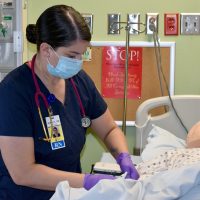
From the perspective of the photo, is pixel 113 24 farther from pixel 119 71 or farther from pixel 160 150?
pixel 160 150

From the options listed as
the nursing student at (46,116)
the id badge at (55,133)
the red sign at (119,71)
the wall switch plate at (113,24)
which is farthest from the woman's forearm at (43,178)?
the wall switch plate at (113,24)

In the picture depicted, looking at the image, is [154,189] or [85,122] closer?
[154,189]

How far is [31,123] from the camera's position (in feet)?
5.08

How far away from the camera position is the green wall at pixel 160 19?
2.59 meters

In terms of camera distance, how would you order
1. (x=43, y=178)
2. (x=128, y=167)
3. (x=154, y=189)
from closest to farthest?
(x=154, y=189) < (x=43, y=178) < (x=128, y=167)

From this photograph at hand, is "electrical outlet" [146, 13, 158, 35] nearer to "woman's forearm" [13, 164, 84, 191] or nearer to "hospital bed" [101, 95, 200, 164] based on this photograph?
"hospital bed" [101, 95, 200, 164]

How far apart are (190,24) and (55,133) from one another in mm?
1380

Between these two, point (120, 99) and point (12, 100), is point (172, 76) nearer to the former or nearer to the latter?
point (120, 99)

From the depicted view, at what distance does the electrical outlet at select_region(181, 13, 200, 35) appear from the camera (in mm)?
2562

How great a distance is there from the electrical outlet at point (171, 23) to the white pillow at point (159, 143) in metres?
0.65

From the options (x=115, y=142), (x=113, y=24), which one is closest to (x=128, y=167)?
(x=115, y=142)

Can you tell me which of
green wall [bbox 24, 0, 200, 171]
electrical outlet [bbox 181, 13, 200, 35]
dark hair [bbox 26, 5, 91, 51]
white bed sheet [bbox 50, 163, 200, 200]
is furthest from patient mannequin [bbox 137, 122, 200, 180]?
electrical outlet [bbox 181, 13, 200, 35]

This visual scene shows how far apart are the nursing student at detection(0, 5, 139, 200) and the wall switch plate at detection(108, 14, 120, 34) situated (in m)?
0.96

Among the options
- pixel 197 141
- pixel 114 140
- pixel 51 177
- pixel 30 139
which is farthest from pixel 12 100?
pixel 197 141
